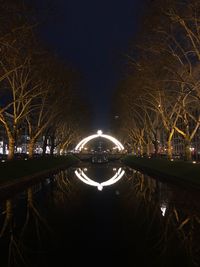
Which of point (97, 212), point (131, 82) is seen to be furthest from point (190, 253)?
point (131, 82)

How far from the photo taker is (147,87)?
4134 cm

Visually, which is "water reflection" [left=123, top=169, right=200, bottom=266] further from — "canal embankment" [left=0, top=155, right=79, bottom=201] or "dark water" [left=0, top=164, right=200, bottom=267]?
"canal embankment" [left=0, top=155, right=79, bottom=201]

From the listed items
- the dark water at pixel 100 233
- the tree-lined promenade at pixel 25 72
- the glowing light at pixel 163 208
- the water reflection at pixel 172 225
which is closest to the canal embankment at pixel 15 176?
the tree-lined promenade at pixel 25 72

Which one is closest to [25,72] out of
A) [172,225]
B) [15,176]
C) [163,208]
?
[15,176]

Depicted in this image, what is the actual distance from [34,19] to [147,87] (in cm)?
1905

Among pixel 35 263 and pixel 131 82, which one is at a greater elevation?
pixel 131 82

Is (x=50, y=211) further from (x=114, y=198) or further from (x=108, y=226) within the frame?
(x=114, y=198)

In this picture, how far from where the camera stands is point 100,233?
1105cm

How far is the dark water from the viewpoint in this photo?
845 centimetres

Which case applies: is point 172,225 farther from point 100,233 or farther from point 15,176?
point 15,176

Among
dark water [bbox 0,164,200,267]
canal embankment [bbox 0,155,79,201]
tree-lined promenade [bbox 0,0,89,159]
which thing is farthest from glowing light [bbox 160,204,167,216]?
tree-lined promenade [bbox 0,0,89,159]

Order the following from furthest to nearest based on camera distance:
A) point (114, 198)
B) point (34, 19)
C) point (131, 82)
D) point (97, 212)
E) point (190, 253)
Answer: point (131, 82), point (34, 19), point (114, 198), point (97, 212), point (190, 253)

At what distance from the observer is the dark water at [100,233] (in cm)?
845

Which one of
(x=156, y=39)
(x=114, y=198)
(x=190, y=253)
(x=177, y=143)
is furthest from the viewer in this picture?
(x=177, y=143)
